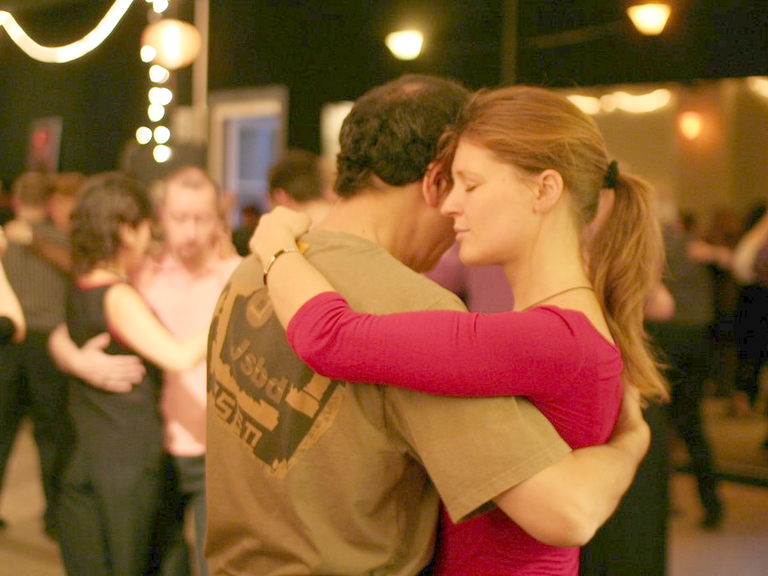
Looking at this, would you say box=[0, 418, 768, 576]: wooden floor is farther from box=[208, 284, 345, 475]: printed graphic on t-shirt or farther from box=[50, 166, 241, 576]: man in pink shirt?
box=[208, 284, 345, 475]: printed graphic on t-shirt

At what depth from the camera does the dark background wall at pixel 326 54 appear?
4523 millimetres

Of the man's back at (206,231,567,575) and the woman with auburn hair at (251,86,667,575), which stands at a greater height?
the woman with auburn hair at (251,86,667,575)

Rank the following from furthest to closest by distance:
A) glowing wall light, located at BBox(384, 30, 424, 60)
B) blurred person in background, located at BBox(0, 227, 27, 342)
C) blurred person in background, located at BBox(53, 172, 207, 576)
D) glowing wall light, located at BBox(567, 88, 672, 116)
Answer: glowing wall light, located at BBox(567, 88, 672, 116)
glowing wall light, located at BBox(384, 30, 424, 60)
blurred person in background, located at BBox(0, 227, 27, 342)
blurred person in background, located at BBox(53, 172, 207, 576)

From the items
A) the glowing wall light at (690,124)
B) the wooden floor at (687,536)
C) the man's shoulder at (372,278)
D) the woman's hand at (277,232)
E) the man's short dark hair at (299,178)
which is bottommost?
the wooden floor at (687,536)

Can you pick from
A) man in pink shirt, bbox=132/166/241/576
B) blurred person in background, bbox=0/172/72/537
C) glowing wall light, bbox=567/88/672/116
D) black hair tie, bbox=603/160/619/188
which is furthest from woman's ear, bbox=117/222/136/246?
glowing wall light, bbox=567/88/672/116

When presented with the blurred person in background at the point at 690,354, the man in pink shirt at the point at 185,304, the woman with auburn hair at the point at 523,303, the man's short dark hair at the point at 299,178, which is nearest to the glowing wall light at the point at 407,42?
the blurred person in background at the point at 690,354

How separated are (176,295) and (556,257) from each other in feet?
5.60

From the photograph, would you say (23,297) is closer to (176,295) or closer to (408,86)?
(176,295)

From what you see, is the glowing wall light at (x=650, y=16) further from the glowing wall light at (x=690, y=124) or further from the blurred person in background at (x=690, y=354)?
the glowing wall light at (x=690, y=124)

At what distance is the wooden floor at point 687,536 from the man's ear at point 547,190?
2.54 metres

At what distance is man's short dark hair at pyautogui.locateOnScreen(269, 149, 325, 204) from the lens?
3275 millimetres

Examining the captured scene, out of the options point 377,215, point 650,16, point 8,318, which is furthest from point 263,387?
point 650,16

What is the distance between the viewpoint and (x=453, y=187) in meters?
1.22

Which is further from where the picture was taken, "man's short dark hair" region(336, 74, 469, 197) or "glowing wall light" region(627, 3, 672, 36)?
"glowing wall light" region(627, 3, 672, 36)
